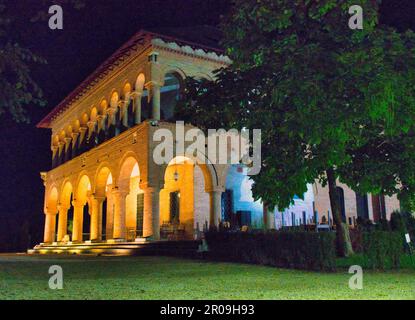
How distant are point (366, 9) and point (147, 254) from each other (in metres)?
12.2

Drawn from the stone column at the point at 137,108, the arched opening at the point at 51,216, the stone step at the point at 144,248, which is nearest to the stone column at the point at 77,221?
the stone step at the point at 144,248

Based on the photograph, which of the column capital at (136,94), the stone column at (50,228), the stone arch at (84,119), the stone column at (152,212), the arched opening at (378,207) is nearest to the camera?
the stone column at (152,212)

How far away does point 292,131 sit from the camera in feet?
28.2

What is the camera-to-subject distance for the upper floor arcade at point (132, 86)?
63.0 feet

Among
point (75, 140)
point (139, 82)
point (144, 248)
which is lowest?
point (144, 248)

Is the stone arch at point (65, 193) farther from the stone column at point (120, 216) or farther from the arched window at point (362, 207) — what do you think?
the arched window at point (362, 207)

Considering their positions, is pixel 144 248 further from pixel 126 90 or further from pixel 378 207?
pixel 378 207

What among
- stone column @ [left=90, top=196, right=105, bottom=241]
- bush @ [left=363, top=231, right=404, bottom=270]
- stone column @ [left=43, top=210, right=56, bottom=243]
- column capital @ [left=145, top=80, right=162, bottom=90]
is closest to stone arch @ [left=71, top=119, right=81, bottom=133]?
stone column @ [left=90, top=196, right=105, bottom=241]

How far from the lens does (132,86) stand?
68.0ft

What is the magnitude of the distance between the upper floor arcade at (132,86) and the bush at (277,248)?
23.2 ft

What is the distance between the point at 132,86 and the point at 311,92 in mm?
13937

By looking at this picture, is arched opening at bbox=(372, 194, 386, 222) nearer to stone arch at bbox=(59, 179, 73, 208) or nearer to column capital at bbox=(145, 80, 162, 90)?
column capital at bbox=(145, 80, 162, 90)

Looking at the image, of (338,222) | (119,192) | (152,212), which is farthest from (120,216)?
(338,222)

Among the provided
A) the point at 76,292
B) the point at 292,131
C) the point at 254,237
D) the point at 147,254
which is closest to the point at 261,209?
the point at 147,254
